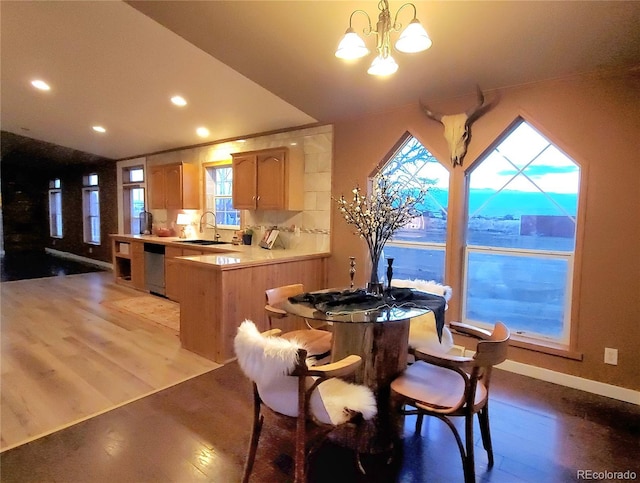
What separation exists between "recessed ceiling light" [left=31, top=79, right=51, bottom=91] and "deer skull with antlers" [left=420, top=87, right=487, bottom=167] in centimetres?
456

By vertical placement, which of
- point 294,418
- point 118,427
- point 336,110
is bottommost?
point 118,427

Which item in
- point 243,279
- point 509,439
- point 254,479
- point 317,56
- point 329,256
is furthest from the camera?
point 329,256

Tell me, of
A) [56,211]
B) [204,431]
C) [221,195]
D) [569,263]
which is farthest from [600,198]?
[56,211]

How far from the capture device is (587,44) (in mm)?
2469

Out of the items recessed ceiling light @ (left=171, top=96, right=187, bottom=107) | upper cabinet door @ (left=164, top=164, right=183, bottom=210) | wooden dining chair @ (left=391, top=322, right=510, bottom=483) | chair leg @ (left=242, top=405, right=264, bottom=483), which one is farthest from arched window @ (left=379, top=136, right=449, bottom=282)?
upper cabinet door @ (left=164, top=164, right=183, bottom=210)

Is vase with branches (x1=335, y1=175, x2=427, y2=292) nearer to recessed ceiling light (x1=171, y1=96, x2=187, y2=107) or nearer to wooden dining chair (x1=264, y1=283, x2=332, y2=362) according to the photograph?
wooden dining chair (x1=264, y1=283, x2=332, y2=362)

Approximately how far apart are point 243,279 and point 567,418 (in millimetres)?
2688

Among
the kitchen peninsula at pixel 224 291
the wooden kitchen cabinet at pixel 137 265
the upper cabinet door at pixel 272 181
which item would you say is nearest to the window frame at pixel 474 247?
the upper cabinet door at pixel 272 181

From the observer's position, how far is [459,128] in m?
3.26

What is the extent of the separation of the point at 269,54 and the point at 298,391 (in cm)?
276

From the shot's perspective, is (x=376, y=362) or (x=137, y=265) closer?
(x=376, y=362)

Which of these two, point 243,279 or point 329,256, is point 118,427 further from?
point 329,256

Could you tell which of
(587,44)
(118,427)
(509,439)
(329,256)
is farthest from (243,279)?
(587,44)

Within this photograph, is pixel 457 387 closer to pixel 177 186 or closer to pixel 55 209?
pixel 177 186
